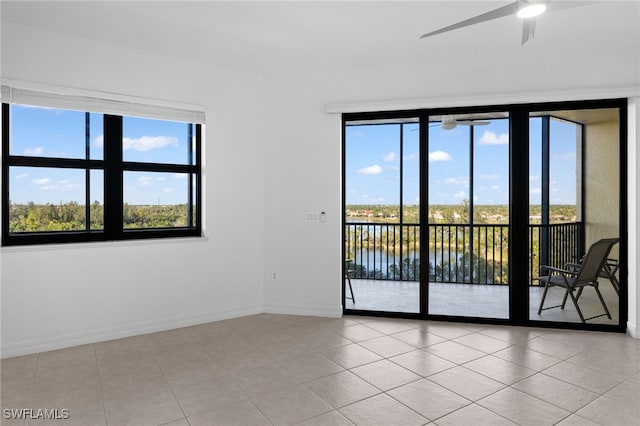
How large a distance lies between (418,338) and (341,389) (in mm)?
1254

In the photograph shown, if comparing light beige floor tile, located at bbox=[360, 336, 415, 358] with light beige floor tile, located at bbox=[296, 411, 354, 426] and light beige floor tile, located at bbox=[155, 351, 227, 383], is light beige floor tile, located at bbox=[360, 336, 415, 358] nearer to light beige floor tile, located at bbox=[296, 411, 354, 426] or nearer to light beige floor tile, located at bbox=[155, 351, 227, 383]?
light beige floor tile, located at bbox=[296, 411, 354, 426]

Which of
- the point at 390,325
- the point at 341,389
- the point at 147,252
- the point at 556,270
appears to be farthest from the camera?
the point at 390,325

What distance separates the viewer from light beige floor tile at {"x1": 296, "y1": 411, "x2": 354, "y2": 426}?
220 centimetres

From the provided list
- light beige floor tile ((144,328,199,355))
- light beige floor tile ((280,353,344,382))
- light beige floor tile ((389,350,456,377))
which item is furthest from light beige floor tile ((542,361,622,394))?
light beige floor tile ((144,328,199,355))

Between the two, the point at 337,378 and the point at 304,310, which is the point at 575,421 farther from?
the point at 304,310

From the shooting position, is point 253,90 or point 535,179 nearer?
point 535,179

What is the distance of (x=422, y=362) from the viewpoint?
3062 mm

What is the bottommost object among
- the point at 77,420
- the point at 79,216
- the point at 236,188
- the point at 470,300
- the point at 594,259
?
the point at 77,420

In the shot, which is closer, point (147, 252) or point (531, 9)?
point (531, 9)

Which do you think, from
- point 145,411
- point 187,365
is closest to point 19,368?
point 187,365

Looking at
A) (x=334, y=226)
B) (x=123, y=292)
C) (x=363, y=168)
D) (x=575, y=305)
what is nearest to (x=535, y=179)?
(x=575, y=305)

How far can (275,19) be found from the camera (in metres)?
3.12

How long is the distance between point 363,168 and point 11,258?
3266mm

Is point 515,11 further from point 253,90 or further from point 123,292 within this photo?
point 123,292
